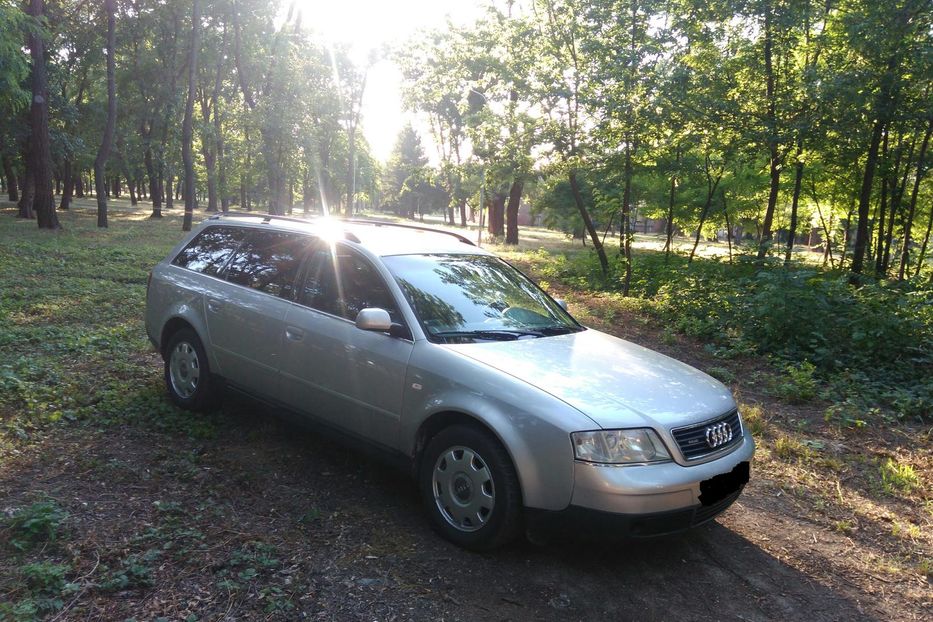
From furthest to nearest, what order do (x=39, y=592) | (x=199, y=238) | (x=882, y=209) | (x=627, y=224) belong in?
(x=627, y=224) → (x=882, y=209) → (x=199, y=238) → (x=39, y=592)

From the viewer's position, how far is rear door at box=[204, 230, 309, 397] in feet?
16.1

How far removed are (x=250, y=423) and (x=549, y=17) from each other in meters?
13.6

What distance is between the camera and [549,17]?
15789 millimetres

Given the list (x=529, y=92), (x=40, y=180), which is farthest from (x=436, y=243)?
(x=40, y=180)

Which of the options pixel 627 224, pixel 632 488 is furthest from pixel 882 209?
pixel 632 488

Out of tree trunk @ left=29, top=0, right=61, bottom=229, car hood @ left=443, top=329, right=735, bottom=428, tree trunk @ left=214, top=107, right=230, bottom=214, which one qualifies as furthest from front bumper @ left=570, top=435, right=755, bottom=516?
tree trunk @ left=214, top=107, right=230, bottom=214

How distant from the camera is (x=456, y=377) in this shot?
3738mm

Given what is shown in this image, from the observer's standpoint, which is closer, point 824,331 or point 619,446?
point 619,446

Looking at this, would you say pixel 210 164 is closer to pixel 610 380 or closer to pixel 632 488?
pixel 610 380

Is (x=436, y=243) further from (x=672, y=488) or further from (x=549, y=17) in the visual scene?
(x=549, y=17)

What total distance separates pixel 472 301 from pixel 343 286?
911 millimetres

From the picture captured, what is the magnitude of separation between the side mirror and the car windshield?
246 mm

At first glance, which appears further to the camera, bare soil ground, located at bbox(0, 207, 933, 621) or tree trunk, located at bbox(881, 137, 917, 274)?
tree trunk, located at bbox(881, 137, 917, 274)

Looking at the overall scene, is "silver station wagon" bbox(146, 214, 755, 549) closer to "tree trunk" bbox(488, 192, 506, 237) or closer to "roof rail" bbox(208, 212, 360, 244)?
"roof rail" bbox(208, 212, 360, 244)
